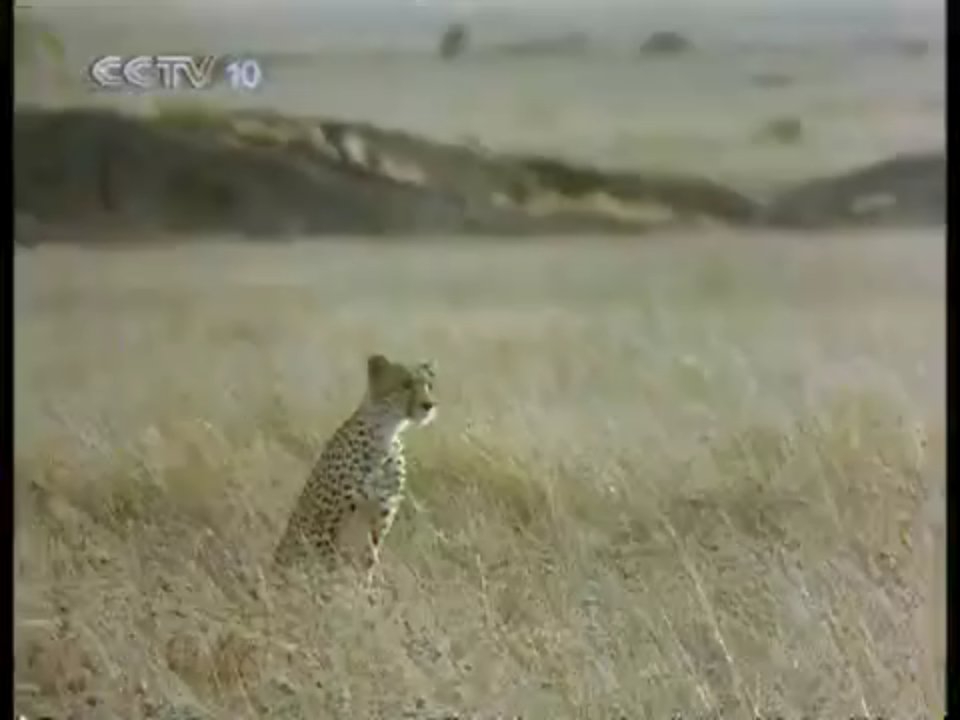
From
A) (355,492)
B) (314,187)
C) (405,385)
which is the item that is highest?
(314,187)

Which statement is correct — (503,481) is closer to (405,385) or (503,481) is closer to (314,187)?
(405,385)

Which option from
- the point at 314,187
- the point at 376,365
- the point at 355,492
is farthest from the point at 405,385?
the point at 314,187

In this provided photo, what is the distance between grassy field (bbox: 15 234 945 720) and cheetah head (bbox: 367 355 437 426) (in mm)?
20

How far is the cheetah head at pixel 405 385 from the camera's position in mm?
1342

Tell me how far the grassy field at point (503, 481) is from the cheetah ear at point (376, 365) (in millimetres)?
15

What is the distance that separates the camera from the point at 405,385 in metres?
1.35

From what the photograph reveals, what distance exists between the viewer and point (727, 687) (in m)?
1.32

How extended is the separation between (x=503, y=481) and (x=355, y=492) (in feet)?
0.60

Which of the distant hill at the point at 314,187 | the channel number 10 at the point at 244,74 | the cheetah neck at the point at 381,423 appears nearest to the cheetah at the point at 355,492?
the cheetah neck at the point at 381,423

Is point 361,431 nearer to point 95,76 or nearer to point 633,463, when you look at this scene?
point 633,463

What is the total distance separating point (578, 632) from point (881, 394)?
0.48m

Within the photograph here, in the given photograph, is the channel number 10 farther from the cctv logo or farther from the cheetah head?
the cheetah head

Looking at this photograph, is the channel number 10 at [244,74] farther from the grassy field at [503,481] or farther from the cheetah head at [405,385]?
the cheetah head at [405,385]
